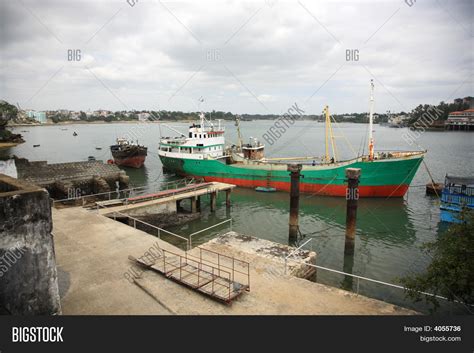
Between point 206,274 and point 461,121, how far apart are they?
13900 cm

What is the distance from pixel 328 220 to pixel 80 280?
1727 centimetres

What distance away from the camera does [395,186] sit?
2620 cm

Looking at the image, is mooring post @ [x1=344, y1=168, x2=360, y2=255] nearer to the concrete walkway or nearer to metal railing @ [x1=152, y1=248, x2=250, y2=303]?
the concrete walkway

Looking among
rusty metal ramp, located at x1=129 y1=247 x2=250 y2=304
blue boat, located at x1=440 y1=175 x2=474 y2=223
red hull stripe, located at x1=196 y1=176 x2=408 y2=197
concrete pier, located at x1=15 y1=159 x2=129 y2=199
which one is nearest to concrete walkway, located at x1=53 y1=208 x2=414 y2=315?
rusty metal ramp, located at x1=129 y1=247 x2=250 y2=304

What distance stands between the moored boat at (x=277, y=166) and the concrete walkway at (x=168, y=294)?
49.5 ft

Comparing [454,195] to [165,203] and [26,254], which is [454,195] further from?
[26,254]

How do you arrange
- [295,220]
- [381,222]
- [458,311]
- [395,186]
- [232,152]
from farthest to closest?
[232,152], [395,186], [381,222], [295,220], [458,311]

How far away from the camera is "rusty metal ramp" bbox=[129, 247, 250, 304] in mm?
8555

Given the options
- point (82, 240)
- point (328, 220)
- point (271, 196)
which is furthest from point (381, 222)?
point (82, 240)

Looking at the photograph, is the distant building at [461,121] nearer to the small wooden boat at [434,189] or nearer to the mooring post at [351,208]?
the small wooden boat at [434,189]

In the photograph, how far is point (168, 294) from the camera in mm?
8625

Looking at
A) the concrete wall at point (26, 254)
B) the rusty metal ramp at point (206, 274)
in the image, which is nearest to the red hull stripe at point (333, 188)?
the rusty metal ramp at point (206, 274)

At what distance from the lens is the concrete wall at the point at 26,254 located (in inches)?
236

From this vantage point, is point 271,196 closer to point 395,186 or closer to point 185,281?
point 395,186
